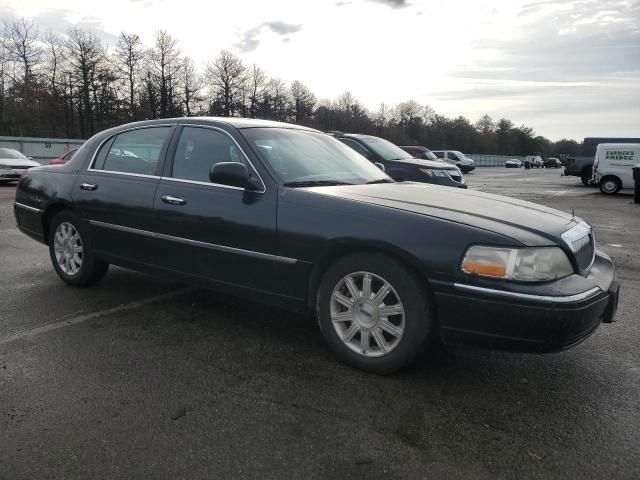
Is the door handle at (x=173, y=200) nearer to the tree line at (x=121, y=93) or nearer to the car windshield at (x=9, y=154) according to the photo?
the car windshield at (x=9, y=154)

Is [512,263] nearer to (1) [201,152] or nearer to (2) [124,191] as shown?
(1) [201,152]

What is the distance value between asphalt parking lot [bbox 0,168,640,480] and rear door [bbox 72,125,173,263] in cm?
61

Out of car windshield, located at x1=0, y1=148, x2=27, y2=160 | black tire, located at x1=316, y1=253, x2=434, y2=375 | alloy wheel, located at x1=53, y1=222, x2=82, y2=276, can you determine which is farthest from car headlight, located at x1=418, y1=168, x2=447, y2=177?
car windshield, located at x1=0, y1=148, x2=27, y2=160

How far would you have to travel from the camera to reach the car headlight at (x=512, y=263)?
273 cm

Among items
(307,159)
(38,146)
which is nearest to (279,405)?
(307,159)

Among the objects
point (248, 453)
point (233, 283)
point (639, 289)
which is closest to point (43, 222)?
point (233, 283)

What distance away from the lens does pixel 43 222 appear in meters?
5.19

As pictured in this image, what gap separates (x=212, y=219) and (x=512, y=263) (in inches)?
81.4

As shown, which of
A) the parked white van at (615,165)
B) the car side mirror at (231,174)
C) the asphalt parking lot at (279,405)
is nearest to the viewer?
the asphalt parking lot at (279,405)

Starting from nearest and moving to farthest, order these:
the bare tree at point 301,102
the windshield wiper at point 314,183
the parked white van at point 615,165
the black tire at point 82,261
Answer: the windshield wiper at point 314,183, the black tire at point 82,261, the parked white van at point 615,165, the bare tree at point 301,102

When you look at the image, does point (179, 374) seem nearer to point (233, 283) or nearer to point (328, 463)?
point (233, 283)

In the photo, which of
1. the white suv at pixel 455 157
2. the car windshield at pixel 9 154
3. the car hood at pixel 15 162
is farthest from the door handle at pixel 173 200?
the white suv at pixel 455 157

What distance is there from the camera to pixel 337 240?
3150mm

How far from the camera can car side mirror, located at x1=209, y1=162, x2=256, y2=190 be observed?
3451 mm
